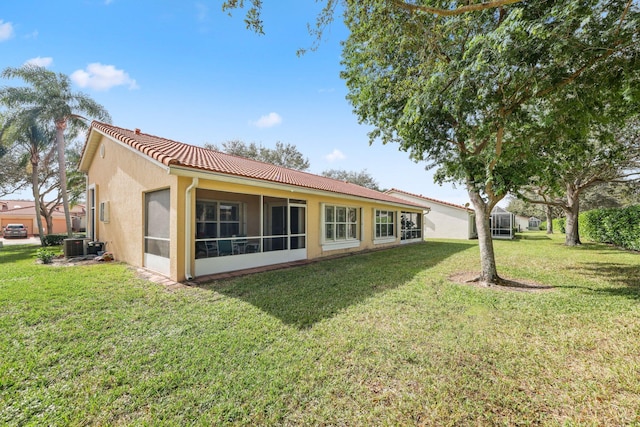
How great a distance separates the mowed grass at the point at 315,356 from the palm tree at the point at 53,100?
14.4 m

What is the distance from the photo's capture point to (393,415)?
8.60ft

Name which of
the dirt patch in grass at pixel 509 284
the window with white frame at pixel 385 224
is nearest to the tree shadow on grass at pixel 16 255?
the window with white frame at pixel 385 224

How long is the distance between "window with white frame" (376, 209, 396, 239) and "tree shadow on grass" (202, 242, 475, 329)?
19.4 ft

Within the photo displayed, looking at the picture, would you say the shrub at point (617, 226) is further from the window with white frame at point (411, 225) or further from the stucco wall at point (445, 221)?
the window with white frame at point (411, 225)

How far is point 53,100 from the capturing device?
632 inches

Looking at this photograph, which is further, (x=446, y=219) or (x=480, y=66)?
(x=446, y=219)

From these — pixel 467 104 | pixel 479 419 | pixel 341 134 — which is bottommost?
pixel 479 419

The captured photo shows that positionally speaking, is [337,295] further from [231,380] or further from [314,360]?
[231,380]

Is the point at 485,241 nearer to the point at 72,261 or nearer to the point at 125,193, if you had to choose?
the point at 125,193

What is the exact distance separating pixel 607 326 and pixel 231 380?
239 inches

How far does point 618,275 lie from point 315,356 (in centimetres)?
1049

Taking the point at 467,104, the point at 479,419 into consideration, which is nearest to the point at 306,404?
the point at 479,419

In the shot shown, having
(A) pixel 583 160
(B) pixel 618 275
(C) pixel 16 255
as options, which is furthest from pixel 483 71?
(C) pixel 16 255

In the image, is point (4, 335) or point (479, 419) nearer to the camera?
point (479, 419)
